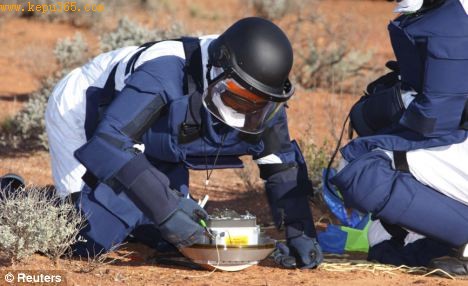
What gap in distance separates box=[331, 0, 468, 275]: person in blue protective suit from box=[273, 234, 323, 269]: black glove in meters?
0.33

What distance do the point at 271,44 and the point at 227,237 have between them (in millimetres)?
1014

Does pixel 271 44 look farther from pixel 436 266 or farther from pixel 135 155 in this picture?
pixel 436 266

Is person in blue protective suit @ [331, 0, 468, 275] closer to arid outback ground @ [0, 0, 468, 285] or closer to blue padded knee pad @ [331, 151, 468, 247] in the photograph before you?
blue padded knee pad @ [331, 151, 468, 247]

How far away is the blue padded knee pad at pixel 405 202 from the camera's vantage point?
5.84 meters

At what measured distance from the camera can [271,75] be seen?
18.1 feet

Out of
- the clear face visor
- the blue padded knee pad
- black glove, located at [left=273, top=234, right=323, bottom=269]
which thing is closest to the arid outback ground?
black glove, located at [left=273, top=234, right=323, bottom=269]

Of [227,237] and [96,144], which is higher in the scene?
[96,144]

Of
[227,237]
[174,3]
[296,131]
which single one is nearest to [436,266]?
[227,237]

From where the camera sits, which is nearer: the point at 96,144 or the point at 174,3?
the point at 96,144

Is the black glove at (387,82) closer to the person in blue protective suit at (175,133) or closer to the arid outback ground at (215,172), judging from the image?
the person in blue protective suit at (175,133)

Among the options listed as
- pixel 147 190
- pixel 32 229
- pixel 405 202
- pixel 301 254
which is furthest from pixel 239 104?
pixel 32 229

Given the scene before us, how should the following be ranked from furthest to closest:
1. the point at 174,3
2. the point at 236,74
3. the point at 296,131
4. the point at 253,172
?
the point at 174,3, the point at 296,131, the point at 253,172, the point at 236,74

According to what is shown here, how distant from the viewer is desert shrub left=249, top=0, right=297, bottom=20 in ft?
55.6

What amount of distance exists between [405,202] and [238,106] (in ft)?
3.43
